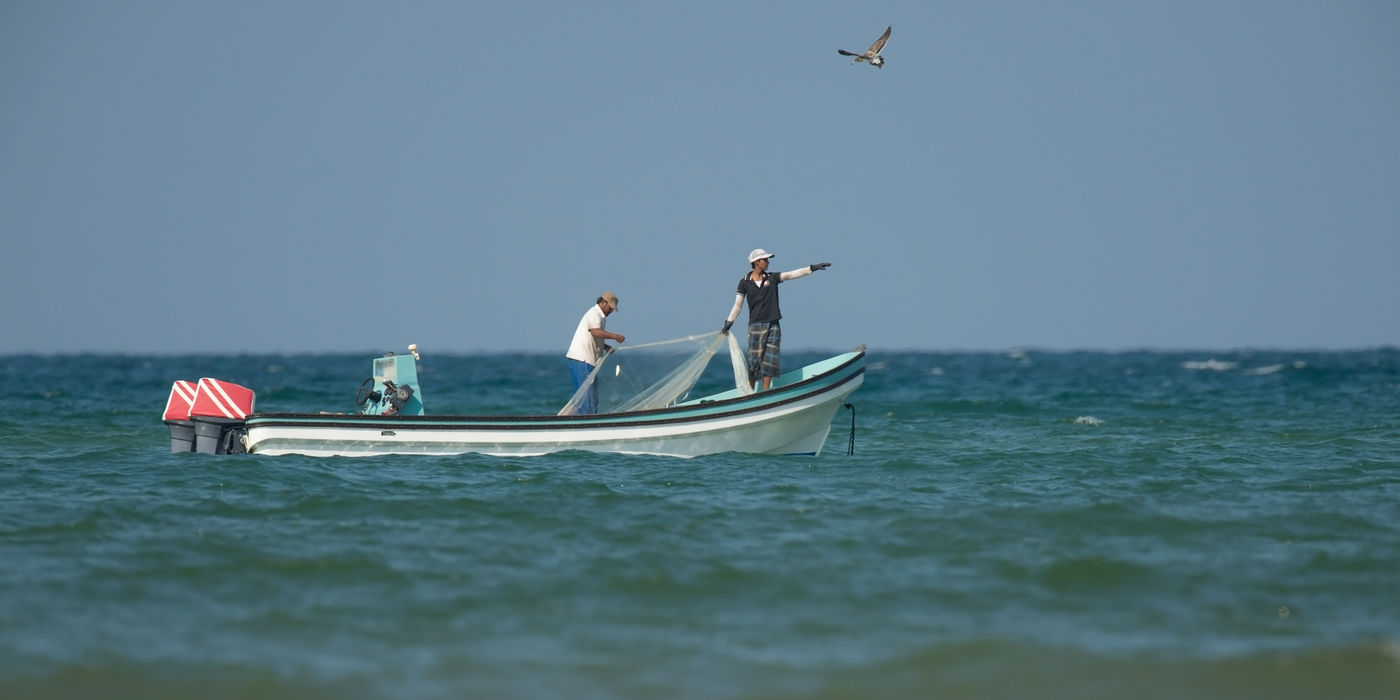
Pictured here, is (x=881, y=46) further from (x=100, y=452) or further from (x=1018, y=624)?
(x=100, y=452)

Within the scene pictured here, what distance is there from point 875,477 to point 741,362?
214 cm

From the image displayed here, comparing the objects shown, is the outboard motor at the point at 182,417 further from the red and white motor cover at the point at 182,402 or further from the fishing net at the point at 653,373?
the fishing net at the point at 653,373

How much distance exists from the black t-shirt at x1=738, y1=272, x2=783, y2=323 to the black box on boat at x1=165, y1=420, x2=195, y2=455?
665 centimetres

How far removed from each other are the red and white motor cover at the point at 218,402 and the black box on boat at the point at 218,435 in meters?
0.07

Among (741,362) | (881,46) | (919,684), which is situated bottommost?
(919,684)

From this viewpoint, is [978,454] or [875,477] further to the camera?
[978,454]

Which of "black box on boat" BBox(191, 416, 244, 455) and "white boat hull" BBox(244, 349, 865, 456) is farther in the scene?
"black box on boat" BBox(191, 416, 244, 455)

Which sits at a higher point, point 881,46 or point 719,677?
point 881,46

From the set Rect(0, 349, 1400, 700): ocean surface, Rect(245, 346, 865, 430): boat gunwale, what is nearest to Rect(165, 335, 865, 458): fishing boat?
Rect(245, 346, 865, 430): boat gunwale

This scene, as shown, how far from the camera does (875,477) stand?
12.9 meters

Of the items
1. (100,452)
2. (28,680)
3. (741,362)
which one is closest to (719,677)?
(28,680)

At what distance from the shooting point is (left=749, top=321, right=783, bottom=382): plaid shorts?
45.0 ft

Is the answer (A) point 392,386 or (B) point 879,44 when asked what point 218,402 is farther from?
(B) point 879,44

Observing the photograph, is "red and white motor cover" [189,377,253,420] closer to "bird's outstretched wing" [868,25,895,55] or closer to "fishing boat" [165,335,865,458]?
"fishing boat" [165,335,865,458]
